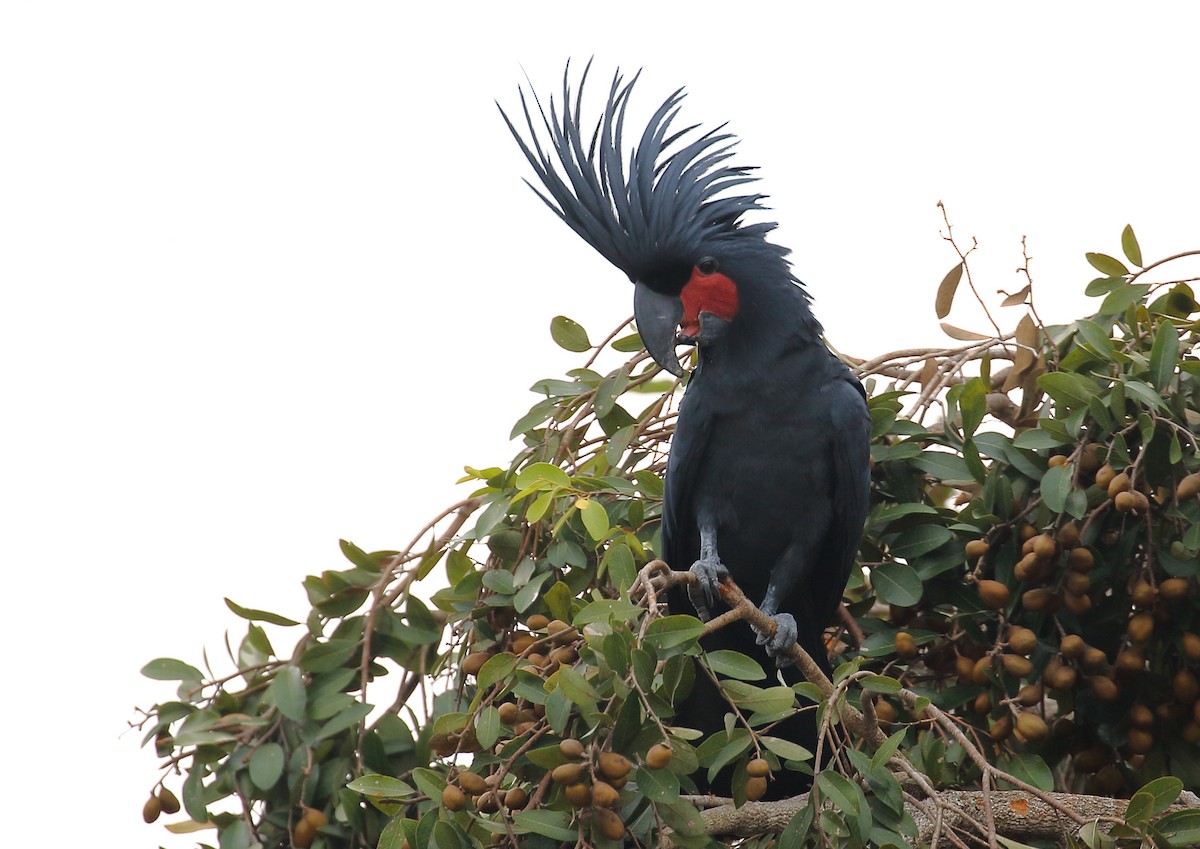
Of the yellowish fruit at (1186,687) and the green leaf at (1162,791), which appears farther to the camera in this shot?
the yellowish fruit at (1186,687)

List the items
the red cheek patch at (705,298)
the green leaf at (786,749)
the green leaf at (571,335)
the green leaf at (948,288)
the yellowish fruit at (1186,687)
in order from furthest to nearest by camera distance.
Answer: the green leaf at (571,335) → the green leaf at (948,288) → the red cheek patch at (705,298) → the yellowish fruit at (1186,687) → the green leaf at (786,749)

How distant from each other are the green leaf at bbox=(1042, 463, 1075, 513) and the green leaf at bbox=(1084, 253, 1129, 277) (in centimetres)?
61

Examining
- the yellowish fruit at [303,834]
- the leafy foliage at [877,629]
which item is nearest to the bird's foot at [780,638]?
the leafy foliage at [877,629]

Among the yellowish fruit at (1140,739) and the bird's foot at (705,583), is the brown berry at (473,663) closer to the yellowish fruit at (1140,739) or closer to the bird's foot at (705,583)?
the bird's foot at (705,583)

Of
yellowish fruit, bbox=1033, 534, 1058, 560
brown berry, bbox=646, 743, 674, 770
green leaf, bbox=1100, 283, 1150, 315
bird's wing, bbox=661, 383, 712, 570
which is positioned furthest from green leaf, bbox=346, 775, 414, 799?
green leaf, bbox=1100, 283, 1150, 315

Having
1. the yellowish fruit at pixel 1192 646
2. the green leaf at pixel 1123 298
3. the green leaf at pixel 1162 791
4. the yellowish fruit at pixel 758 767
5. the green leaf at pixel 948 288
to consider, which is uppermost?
→ the green leaf at pixel 948 288

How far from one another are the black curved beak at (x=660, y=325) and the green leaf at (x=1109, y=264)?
101 cm

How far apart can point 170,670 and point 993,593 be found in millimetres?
1947

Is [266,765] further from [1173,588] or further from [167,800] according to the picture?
[1173,588]

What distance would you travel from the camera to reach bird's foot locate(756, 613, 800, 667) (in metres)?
2.80

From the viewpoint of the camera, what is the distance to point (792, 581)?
3.08 metres

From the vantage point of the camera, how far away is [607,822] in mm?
2006

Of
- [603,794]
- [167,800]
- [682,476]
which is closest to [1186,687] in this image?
[682,476]

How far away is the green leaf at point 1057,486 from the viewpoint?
8.32ft
